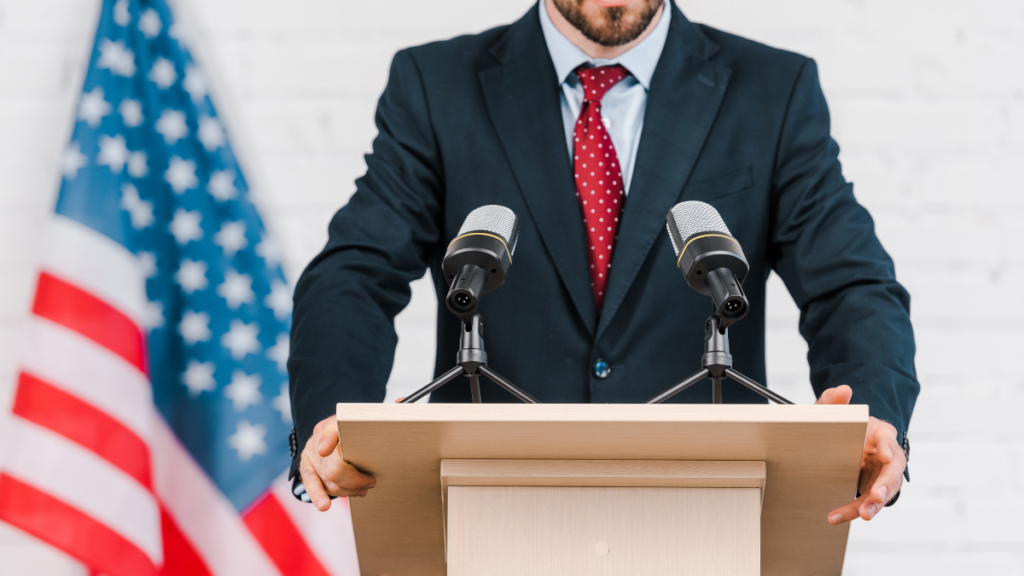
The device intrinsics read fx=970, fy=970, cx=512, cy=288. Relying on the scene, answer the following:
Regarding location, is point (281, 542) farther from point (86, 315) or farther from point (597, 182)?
point (597, 182)

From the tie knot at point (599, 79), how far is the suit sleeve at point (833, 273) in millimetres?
240

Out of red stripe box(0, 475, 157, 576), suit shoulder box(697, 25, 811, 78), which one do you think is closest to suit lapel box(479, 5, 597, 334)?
suit shoulder box(697, 25, 811, 78)

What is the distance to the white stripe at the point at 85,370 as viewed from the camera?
1.61m

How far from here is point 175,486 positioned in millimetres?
1677

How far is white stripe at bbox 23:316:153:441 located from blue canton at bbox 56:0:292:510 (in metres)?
0.05

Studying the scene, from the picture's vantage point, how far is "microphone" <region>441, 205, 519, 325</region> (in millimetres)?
732

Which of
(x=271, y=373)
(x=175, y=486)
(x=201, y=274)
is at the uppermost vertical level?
(x=201, y=274)

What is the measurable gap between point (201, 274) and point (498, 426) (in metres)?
1.18

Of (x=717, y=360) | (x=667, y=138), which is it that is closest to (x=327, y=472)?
(x=717, y=360)

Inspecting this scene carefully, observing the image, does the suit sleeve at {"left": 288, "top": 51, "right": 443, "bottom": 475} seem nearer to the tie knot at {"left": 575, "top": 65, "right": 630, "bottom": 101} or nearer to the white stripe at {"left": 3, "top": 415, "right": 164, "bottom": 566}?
the tie knot at {"left": 575, "top": 65, "right": 630, "bottom": 101}

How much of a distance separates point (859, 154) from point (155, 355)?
1.28m

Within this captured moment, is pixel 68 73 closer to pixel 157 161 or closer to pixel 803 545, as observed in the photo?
pixel 157 161

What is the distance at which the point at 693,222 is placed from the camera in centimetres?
81

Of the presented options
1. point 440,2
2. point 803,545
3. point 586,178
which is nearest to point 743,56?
point 586,178
